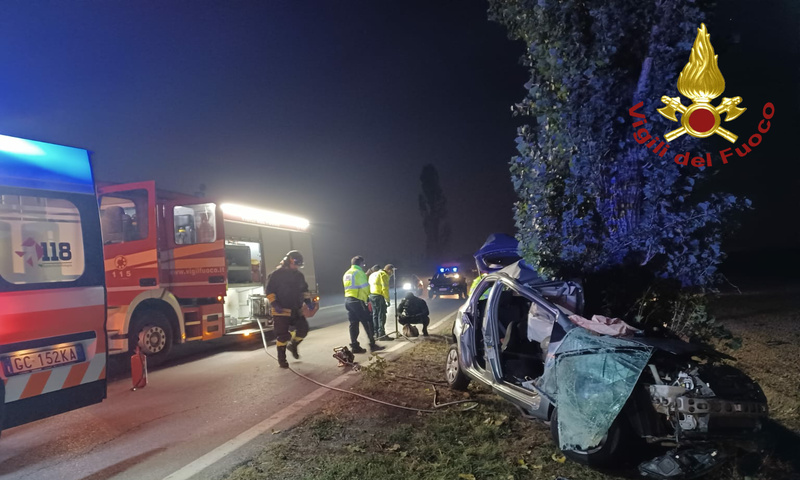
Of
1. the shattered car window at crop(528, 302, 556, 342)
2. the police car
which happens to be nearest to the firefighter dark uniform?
the shattered car window at crop(528, 302, 556, 342)

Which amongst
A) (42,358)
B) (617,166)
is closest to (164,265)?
(42,358)

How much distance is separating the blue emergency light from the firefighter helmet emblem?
5.94 metres

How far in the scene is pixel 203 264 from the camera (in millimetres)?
9688

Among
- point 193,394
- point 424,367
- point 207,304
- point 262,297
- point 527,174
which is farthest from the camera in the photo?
point 262,297

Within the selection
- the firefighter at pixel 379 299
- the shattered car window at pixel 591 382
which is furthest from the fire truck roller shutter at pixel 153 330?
the shattered car window at pixel 591 382

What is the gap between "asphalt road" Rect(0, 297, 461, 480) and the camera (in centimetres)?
421

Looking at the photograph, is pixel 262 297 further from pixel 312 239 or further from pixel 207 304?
pixel 312 239

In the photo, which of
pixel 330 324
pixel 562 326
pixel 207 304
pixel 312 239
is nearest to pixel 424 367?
pixel 562 326

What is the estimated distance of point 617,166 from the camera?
5125 millimetres

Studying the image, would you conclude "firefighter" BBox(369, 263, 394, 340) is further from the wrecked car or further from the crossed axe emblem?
the crossed axe emblem

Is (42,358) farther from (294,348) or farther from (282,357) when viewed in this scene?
(294,348)

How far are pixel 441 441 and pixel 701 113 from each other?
4.07 metres

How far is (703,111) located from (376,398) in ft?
15.2

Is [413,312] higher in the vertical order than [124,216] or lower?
lower
